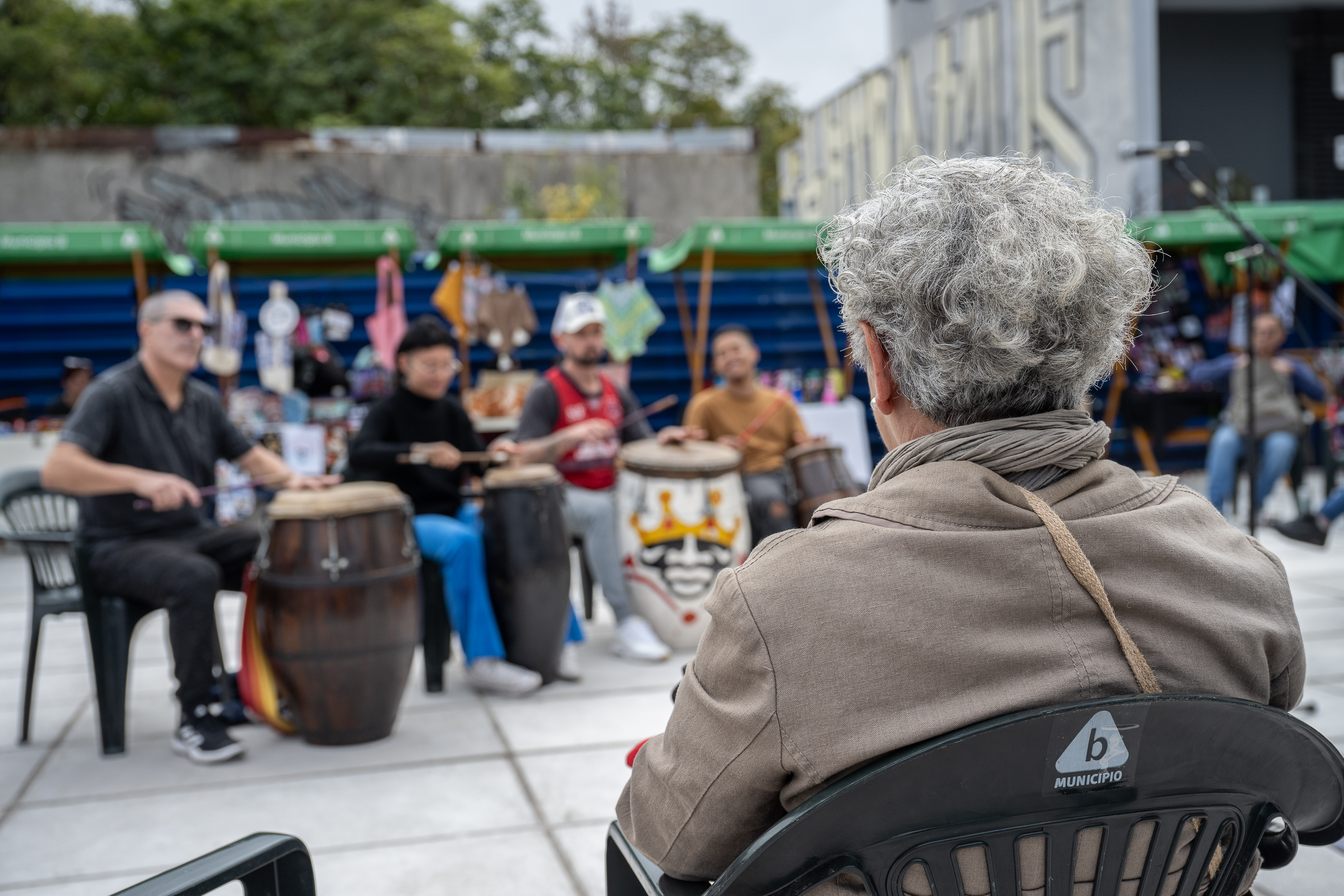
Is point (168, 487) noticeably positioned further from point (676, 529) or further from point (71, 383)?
point (71, 383)

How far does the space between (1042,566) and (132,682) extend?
167 inches

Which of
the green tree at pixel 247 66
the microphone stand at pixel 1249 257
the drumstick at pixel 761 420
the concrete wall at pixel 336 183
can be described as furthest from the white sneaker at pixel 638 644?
the green tree at pixel 247 66

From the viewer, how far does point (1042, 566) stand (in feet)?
3.37

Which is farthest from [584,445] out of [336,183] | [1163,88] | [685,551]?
[336,183]

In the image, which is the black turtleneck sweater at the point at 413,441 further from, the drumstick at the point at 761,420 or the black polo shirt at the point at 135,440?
the drumstick at the point at 761,420

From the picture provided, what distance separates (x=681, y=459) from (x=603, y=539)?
518mm

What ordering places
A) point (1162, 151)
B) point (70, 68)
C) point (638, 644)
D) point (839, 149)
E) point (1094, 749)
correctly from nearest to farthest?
point (1094, 749)
point (1162, 151)
point (638, 644)
point (839, 149)
point (70, 68)

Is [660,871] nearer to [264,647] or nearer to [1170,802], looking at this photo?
[1170,802]

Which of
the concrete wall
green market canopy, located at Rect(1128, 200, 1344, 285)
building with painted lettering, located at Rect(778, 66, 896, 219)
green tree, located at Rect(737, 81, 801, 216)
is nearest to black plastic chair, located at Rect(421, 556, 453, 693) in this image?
green market canopy, located at Rect(1128, 200, 1344, 285)

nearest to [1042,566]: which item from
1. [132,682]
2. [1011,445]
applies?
[1011,445]

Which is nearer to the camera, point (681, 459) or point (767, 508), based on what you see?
point (681, 459)

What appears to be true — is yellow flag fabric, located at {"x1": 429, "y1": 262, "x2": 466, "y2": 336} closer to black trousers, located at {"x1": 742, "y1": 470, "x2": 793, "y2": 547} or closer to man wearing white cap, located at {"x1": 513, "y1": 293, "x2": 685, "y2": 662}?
man wearing white cap, located at {"x1": 513, "y1": 293, "x2": 685, "y2": 662}

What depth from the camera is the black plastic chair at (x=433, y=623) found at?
410cm

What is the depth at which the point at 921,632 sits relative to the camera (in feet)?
3.30
